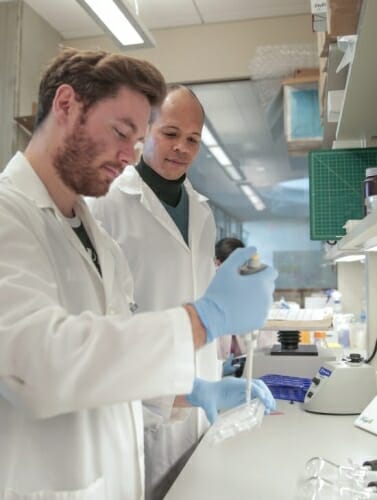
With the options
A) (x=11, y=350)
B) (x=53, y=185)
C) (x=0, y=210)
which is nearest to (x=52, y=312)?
(x=11, y=350)

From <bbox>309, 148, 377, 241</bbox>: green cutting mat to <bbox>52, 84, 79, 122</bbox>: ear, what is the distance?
145 cm

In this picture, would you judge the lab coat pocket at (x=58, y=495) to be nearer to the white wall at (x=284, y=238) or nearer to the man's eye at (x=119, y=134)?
the man's eye at (x=119, y=134)

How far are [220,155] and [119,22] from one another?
8.87 feet

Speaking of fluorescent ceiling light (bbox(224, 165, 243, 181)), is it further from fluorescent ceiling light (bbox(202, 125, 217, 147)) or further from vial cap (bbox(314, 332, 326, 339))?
vial cap (bbox(314, 332, 326, 339))

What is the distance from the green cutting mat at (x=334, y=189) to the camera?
226 centimetres

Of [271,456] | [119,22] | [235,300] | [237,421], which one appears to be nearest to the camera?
[235,300]

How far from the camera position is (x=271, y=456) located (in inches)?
53.1

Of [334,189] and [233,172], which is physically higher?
[233,172]

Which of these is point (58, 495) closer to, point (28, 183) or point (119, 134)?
point (28, 183)

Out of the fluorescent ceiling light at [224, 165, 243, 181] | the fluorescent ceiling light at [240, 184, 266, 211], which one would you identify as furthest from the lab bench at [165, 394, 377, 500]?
the fluorescent ceiling light at [240, 184, 266, 211]

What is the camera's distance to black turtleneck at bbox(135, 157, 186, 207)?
1971 mm

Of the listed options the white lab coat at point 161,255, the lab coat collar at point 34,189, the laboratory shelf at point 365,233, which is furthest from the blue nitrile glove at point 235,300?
the white lab coat at point 161,255

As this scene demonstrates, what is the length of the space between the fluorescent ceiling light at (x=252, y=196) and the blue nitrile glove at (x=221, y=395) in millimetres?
4522

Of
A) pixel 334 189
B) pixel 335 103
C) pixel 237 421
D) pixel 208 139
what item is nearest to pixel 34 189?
pixel 237 421
